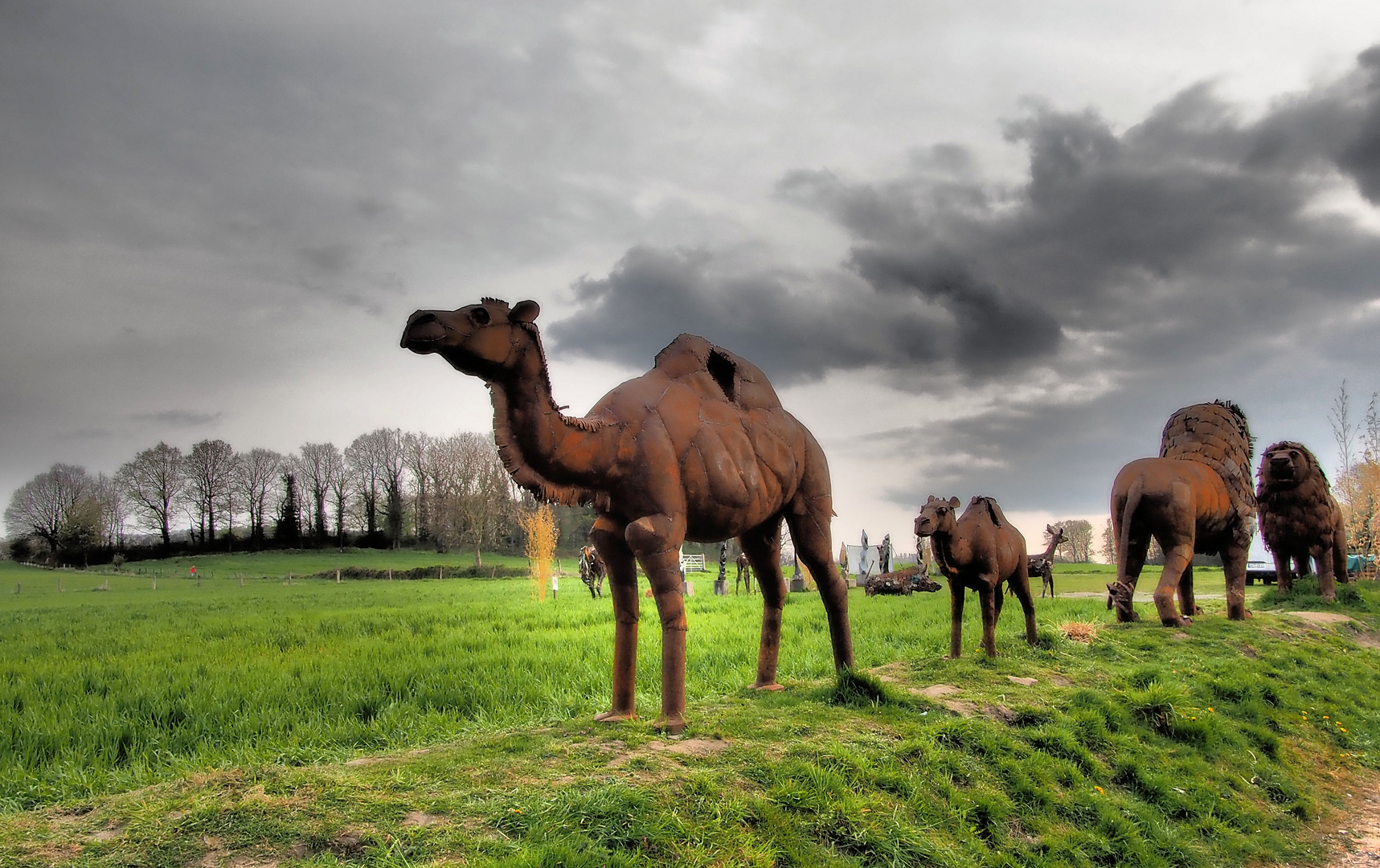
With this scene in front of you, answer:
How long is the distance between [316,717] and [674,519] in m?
4.32

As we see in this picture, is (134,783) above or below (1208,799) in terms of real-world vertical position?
above

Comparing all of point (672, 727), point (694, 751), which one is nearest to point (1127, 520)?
point (672, 727)

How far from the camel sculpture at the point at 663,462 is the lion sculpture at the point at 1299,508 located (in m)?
12.8

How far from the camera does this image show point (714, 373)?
679 cm

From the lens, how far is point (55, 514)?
46.2m

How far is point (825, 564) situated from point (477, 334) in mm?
3984

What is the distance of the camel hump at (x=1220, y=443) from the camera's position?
13.6 metres

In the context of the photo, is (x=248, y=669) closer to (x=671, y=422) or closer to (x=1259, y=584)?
(x=671, y=422)

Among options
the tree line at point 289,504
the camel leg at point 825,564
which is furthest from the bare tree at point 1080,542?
the camel leg at point 825,564

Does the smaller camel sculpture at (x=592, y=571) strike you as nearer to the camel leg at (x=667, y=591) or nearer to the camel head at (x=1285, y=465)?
the camel head at (x=1285, y=465)

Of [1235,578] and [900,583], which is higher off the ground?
[1235,578]

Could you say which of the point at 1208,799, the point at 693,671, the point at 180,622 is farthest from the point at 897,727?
the point at 180,622

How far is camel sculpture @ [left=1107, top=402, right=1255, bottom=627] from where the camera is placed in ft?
39.4

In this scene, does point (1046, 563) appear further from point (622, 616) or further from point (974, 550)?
point (622, 616)
